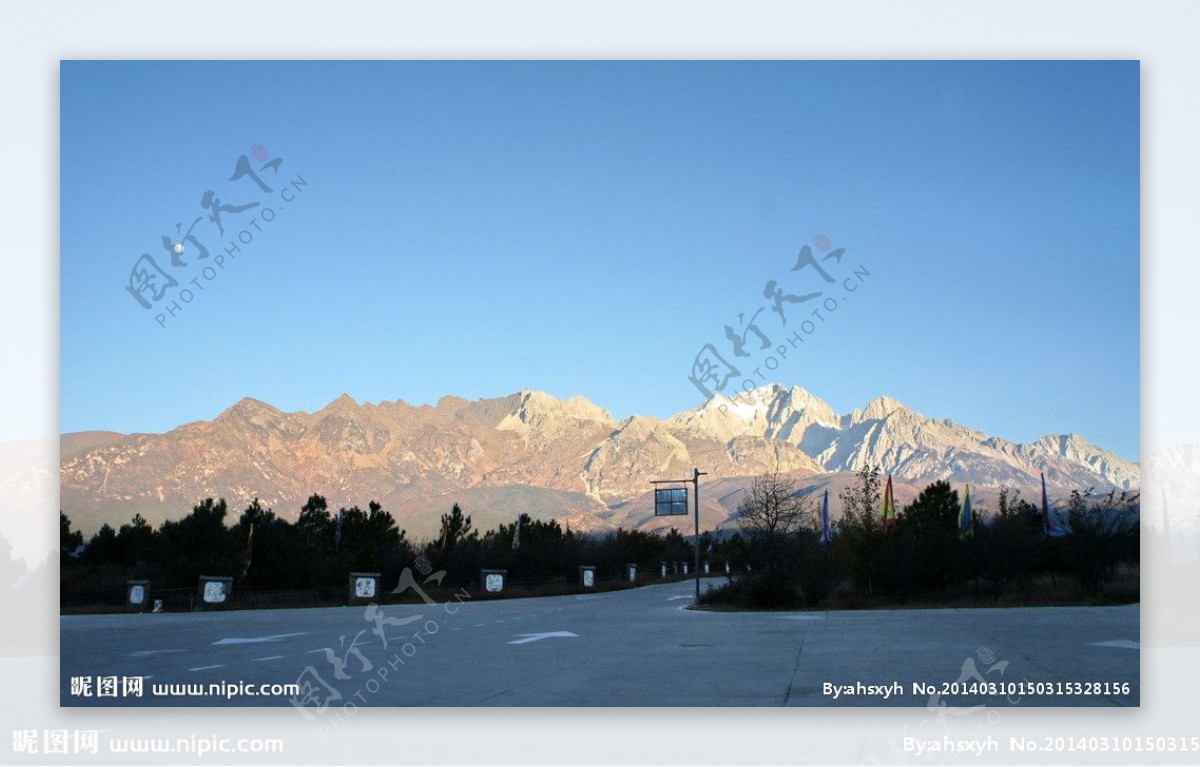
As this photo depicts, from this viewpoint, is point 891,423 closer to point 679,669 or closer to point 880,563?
point 880,563

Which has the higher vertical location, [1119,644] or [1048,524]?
[1048,524]

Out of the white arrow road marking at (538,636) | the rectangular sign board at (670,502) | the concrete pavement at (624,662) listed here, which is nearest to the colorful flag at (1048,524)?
the concrete pavement at (624,662)

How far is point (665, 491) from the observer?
3781 centimetres

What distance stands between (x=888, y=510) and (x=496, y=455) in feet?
48.2

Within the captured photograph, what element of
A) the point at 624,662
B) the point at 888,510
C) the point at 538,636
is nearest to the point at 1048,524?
the point at 888,510

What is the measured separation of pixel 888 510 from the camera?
39.7 m

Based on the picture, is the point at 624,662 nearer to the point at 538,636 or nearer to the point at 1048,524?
the point at 538,636

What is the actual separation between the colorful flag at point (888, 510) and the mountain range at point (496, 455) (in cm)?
195

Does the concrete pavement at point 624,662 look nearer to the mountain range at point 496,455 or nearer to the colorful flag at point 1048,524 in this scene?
the mountain range at point 496,455

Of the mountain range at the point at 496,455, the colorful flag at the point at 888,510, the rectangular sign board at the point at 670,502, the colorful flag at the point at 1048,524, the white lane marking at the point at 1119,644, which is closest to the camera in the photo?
the white lane marking at the point at 1119,644

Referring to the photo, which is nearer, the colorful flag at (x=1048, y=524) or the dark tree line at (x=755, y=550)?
the dark tree line at (x=755, y=550)

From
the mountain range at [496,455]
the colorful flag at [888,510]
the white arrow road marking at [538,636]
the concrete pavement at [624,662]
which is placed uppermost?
the mountain range at [496,455]

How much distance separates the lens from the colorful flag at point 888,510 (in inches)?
1406

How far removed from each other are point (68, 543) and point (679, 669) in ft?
51.4
